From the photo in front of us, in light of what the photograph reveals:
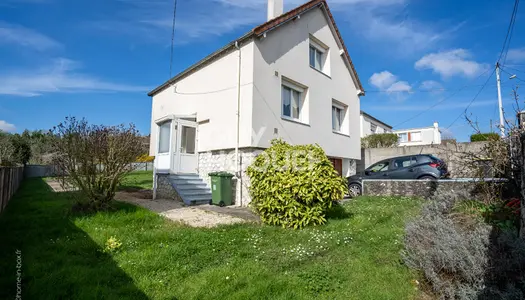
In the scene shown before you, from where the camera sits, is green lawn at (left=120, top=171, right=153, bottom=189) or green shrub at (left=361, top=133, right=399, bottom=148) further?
green shrub at (left=361, top=133, right=399, bottom=148)

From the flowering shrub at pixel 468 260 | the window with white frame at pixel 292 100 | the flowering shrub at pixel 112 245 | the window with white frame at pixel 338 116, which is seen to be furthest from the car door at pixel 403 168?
the flowering shrub at pixel 112 245

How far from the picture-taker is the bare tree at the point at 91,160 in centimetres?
700

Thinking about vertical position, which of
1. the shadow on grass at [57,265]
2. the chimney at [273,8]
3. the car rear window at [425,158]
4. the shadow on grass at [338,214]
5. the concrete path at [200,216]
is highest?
the chimney at [273,8]

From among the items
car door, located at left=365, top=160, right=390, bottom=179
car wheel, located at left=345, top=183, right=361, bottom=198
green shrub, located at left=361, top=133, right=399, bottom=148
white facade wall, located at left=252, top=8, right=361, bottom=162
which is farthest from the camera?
green shrub, located at left=361, top=133, right=399, bottom=148

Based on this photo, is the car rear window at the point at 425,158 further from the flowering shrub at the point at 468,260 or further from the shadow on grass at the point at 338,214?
the flowering shrub at the point at 468,260

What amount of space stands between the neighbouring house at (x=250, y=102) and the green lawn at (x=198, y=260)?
4215mm

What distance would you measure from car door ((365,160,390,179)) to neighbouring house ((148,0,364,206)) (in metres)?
2.23

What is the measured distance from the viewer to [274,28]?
1105cm

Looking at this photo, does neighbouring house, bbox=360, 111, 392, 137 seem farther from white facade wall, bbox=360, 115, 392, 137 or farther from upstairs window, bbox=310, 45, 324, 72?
upstairs window, bbox=310, 45, 324, 72

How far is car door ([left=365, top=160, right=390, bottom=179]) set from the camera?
40.7ft

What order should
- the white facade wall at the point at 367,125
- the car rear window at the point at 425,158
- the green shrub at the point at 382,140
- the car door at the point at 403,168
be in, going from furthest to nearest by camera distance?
1. the white facade wall at the point at 367,125
2. the green shrub at the point at 382,140
3. the car door at the point at 403,168
4. the car rear window at the point at 425,158

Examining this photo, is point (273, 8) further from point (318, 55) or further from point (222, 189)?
point (222, 189)

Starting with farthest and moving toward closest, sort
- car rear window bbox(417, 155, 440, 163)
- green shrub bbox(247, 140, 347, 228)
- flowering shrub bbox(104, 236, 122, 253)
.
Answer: car rear window bbox(417, 155, 440, 163) < green shrub bbox(247, 140, 347, 228) < flowering shrub bbox(104, 236, 122, 253)

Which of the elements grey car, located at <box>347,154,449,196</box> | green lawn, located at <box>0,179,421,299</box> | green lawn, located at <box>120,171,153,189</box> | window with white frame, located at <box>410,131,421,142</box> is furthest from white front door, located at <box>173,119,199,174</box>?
window with white frame, located at <box>410,131,421,142</box>
